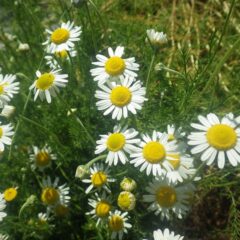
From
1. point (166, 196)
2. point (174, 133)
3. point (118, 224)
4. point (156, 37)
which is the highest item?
point (156, 37)

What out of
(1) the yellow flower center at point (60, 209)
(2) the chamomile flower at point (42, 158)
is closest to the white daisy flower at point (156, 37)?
(2) the chamomile flower at point (42, 158)

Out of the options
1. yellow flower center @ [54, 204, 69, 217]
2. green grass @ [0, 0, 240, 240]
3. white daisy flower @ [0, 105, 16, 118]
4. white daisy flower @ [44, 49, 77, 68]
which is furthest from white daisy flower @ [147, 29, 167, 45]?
yellow flower center @ [54, 204, 69, 217]

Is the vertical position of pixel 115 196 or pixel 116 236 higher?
pixel 115 196

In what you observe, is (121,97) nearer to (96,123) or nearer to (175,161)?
(175,161)

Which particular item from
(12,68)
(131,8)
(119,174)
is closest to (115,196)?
(119,174)

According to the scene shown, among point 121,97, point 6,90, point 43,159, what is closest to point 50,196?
point 43,159

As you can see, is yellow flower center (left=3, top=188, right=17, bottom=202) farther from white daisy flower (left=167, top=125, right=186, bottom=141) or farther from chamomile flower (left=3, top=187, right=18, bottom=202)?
white daisy flower (left=167, top=125, right=186, bottom=141)

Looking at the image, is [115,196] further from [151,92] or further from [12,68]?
[12,68]
